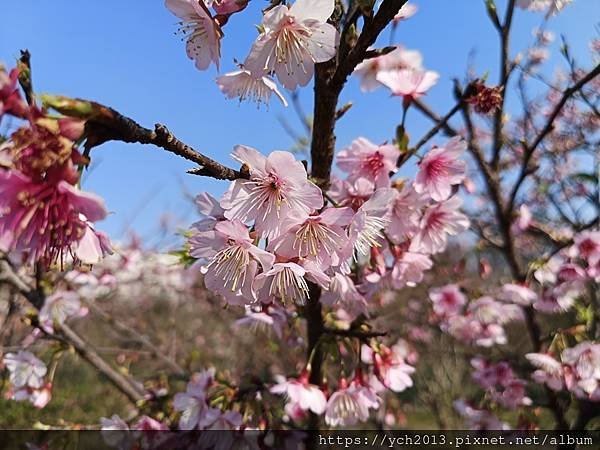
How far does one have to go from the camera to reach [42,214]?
785mm

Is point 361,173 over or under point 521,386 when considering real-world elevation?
over

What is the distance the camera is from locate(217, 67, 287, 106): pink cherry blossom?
1414 millimetres

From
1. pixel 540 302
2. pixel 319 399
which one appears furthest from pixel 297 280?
pixel 540 302

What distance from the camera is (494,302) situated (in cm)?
305

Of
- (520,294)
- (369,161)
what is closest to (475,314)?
(520,294)

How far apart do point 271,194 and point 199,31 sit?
0.56m

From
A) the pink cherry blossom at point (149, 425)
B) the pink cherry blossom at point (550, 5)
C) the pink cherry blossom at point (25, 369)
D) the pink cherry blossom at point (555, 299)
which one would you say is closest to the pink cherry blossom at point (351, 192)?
the pink cherry blossom at point (149, 425)

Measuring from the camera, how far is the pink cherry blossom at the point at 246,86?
4.64 feet

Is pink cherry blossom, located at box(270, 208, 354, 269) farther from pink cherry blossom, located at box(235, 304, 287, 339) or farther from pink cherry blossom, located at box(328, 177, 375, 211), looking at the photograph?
pink cherry blossom, located at box(235, 304, 287, 339)

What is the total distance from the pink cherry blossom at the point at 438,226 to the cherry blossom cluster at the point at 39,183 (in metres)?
1.19

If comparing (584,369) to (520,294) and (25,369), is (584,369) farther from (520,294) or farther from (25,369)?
(25,369)

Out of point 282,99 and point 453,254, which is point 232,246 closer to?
point 282,99

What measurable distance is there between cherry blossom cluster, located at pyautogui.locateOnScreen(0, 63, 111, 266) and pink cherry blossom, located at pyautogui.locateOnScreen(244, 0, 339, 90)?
0.57 m

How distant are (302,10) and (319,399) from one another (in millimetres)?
1245
